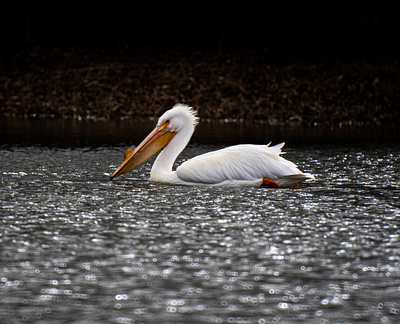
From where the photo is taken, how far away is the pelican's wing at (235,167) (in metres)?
7.47

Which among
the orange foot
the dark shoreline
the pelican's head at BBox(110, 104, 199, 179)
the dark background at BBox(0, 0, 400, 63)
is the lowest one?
the orange foot

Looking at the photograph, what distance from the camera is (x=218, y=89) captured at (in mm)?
18641

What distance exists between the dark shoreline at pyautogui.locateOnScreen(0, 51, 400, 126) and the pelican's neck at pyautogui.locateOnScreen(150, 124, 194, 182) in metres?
8.40

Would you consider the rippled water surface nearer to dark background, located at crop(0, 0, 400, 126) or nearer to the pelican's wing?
the pelican's wing

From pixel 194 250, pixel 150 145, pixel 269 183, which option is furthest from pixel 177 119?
pixel 194 250

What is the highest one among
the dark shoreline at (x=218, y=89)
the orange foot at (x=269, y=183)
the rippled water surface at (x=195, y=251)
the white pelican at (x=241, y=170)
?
the dark shoreline at (x=218, y=89)

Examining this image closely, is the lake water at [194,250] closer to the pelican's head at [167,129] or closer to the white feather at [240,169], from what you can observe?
the white feather at [240,169]

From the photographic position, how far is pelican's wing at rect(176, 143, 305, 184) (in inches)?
294

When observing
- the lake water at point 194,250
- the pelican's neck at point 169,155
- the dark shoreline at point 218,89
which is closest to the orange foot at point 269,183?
the lake water at point 194,250

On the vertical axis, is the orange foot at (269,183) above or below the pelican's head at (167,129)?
below

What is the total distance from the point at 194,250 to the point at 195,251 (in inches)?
1.1

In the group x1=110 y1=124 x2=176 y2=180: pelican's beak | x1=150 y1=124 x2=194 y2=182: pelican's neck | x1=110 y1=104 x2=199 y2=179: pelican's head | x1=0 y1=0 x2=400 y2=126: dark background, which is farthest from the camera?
x1=0 y1=0 x2=400 y2=126: dark background

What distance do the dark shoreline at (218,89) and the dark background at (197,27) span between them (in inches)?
46.6

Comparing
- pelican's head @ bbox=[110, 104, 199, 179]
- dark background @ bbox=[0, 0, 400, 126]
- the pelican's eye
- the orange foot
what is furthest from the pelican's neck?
dark background @ bbox=[0, 0, 400, 126]
